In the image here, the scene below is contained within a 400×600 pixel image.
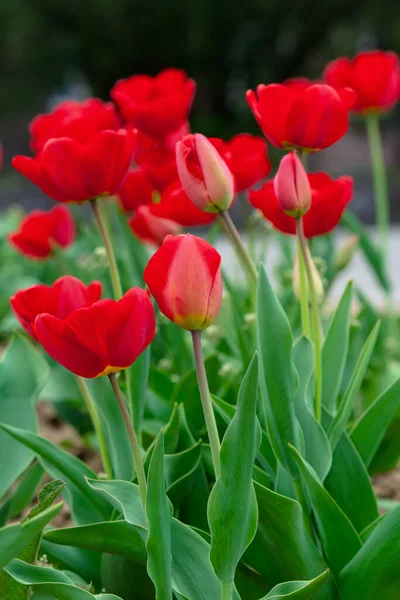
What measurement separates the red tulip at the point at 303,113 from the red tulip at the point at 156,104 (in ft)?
1.12

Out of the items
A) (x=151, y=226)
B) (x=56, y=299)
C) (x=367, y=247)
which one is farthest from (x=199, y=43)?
(x=56, y=299)

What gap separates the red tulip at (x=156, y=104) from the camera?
1339mm

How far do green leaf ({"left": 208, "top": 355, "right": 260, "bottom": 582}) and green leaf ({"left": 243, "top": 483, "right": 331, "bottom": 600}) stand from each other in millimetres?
114

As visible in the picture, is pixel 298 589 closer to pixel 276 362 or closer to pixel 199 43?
pixel 276 362

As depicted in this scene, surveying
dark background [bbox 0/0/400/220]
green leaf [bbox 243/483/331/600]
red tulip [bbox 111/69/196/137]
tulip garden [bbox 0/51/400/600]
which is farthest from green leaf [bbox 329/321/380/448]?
dark background [bbox 0/0/400/220]

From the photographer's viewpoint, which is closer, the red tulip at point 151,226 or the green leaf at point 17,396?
the green leaf at point 17,396

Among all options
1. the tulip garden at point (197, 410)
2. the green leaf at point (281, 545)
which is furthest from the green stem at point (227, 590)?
the green leaf at point (281, 545)

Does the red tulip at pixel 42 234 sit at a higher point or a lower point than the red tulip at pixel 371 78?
lower

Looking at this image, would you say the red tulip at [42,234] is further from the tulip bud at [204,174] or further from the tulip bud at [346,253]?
the tulip bud at [204,174]

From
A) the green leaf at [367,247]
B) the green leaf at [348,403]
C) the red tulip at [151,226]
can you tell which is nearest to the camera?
the green leaf at [348,403]

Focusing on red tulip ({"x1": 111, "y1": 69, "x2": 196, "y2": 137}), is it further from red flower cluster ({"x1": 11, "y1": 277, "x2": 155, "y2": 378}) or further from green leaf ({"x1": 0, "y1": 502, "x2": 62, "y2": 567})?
green leaf ({"x1": 0, "y1": 502, "x2": 62, "y2": 567})

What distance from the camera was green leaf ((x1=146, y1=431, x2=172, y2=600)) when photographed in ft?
2.58

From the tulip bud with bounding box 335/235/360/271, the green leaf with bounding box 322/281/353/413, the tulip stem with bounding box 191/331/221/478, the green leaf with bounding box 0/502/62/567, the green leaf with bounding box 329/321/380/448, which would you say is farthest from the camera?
the tulip bud with bounding box 335/235/360/271

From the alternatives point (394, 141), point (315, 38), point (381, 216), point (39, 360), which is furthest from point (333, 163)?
point (39, 360)
